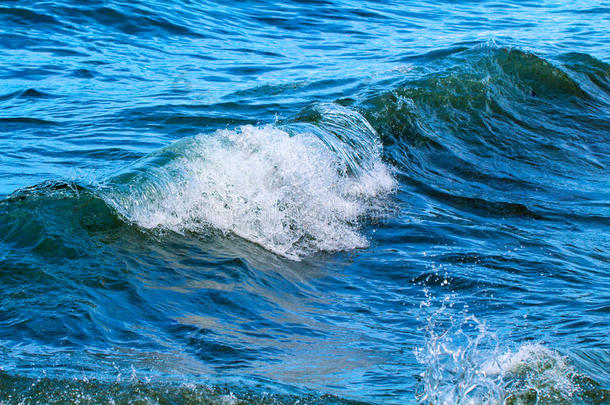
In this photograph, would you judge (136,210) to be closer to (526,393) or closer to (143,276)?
(143,276)

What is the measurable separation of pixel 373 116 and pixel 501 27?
826 cm

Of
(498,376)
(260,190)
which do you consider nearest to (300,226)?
(260,190)

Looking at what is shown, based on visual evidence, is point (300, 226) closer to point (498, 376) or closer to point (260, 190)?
point (260, 190)

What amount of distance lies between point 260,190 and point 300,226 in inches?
19.2

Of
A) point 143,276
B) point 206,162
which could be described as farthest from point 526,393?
point 206,162

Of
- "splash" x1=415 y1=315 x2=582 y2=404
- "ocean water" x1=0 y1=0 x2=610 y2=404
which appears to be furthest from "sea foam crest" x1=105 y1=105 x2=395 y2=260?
"splash" x1=415 y1=315 x2=582 y2=404

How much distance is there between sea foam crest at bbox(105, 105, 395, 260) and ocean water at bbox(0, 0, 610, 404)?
0.9 inches

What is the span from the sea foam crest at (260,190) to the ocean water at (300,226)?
2 centimetres

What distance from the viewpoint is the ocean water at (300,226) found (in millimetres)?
3324

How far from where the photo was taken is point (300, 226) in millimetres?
5762

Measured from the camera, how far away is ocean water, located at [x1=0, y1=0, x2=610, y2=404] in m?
3.32

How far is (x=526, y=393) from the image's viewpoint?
9.93 ft

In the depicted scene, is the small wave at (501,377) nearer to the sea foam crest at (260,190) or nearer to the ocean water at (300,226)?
the ocean water at (300,226)

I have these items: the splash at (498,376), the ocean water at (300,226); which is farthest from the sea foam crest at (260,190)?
the splash at (498,376)
